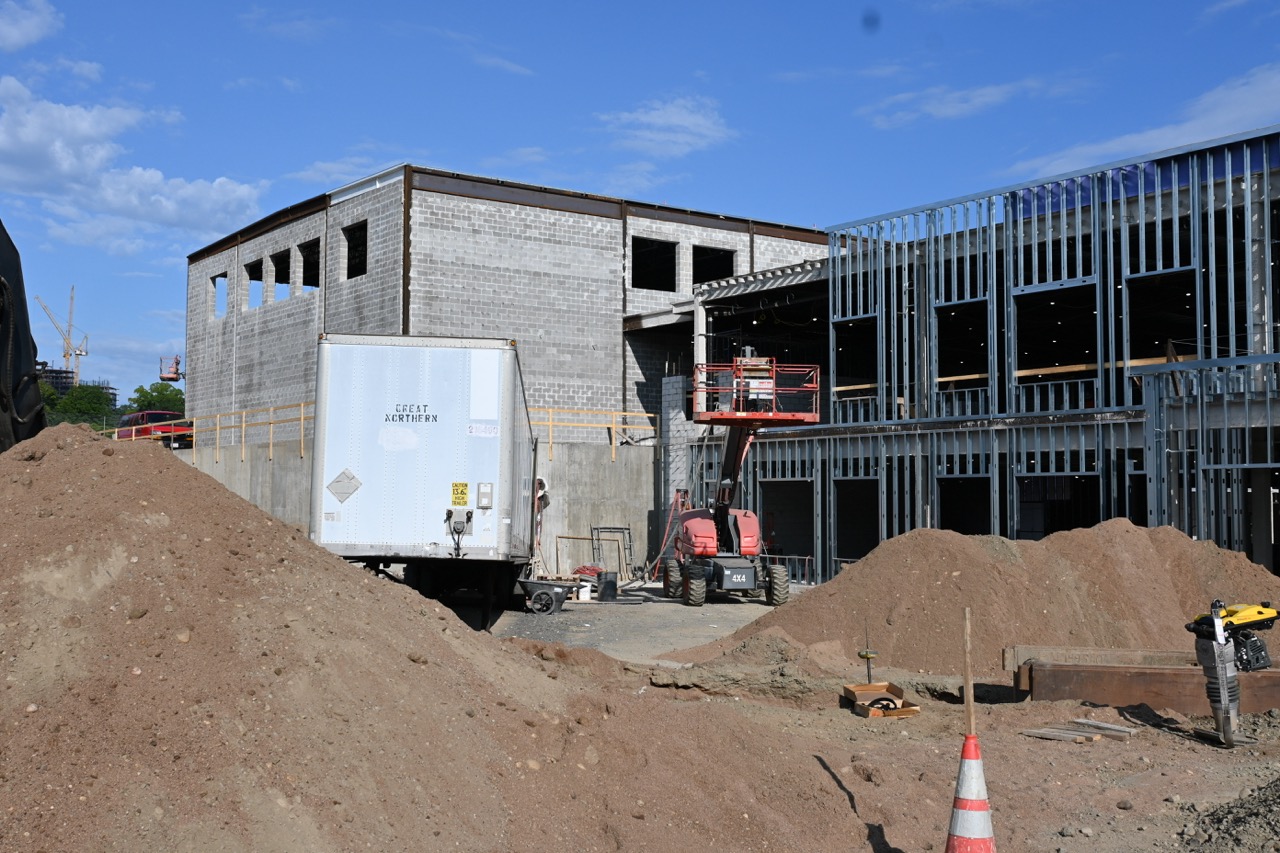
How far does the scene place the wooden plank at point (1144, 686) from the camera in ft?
33.6

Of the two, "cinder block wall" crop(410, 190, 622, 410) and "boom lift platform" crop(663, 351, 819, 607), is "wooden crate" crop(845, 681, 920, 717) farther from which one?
"cinder block wall" crop(410, 190, 622, 410)

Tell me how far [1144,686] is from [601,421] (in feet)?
81.8

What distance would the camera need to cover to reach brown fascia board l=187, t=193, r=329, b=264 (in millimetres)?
36250

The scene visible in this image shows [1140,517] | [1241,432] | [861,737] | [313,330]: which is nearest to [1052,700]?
[861,737]

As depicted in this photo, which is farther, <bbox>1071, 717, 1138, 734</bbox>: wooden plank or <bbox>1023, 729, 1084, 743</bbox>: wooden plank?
<bbox>1071, 717, 1138, 734</bbox>: wooden plank

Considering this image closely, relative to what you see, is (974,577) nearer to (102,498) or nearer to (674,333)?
(102,498)

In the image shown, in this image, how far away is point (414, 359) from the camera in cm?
1512

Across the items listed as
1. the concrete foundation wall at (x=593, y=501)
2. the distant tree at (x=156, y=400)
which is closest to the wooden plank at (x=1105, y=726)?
the concrete foundation wall at (x=593, y=501)

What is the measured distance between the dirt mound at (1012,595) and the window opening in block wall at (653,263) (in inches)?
899

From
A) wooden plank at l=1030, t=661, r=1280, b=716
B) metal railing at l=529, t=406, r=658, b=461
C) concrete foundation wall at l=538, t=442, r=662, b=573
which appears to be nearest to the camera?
wooden plank at l=1030, t=661, r=1280, b=716

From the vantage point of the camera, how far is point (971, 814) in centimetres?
608

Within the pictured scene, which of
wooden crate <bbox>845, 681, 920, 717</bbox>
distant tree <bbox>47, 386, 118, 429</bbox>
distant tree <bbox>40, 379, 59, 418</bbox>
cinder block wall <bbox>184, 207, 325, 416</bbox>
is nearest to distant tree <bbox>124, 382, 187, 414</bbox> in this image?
distant tree <bbox>47, 386, 118, 429</bbox>

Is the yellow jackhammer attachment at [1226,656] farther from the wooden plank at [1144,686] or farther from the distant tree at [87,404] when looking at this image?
A: the distant tree at [87,404]

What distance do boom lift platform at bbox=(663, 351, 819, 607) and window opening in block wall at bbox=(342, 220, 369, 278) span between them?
14.2 metres
